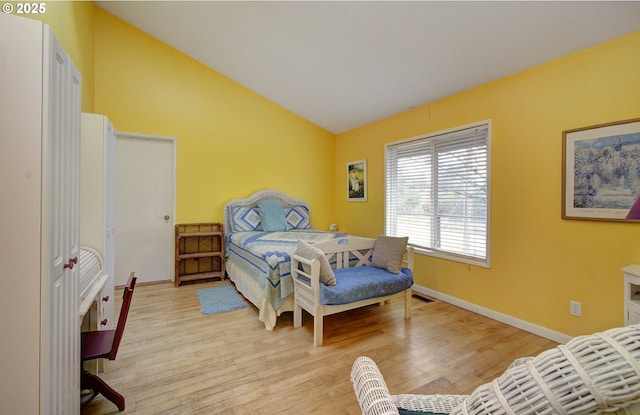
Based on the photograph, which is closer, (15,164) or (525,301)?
(15,164)

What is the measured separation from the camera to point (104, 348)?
1.51m

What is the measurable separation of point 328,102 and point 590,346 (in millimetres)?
4105

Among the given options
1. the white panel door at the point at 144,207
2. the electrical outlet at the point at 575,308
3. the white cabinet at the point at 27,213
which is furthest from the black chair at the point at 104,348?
the electrical outlet at the point at 575,308

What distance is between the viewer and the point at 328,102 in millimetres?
4176

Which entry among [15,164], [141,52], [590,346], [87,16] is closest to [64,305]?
[15,164]

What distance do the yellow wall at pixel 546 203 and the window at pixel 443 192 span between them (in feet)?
0.39

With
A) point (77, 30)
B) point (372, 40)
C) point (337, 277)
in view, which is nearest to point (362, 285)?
point (337, 277)

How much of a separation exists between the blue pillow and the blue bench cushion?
1.79 m

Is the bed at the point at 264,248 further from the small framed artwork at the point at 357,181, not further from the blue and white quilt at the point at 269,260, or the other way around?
the small framed artwork at the point at 357,181

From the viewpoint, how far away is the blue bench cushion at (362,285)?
2273 mm

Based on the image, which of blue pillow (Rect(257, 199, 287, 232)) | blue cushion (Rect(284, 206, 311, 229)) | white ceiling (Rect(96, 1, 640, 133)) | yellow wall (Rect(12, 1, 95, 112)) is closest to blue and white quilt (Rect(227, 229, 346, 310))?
blue pillow (Rect(257, 199, 287, 232))

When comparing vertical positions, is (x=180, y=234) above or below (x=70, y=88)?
below

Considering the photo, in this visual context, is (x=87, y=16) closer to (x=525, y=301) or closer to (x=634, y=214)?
(x=634, y=214)

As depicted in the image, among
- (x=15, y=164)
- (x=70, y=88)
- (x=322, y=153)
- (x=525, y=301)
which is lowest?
(x=525, y=301)
